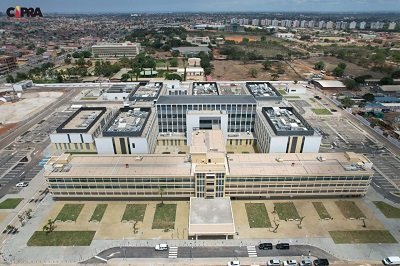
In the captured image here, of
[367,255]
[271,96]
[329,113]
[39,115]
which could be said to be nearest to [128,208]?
[367,255]

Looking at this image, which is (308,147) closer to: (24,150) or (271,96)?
(271,96)

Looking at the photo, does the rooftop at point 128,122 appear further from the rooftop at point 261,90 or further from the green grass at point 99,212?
the rooftop at point 261,90

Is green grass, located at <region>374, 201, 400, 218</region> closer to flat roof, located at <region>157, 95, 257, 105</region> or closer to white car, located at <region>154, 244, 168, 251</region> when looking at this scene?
flat roof, located at <region>157, 95, 257, 105</region>

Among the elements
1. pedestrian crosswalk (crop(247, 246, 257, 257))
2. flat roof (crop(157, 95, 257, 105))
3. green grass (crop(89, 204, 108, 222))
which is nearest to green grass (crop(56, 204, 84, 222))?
green grass (crop(89, 204, 108, 222))

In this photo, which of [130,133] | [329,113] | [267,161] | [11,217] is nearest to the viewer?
[11,217]

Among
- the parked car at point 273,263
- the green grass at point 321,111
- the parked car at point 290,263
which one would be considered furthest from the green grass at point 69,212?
the green grass at point 321,111

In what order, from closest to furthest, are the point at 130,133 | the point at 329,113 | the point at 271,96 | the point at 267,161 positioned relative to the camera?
the point at 267,161 < the point at 130,133 < the point at 271,96 < the point at 329,113
